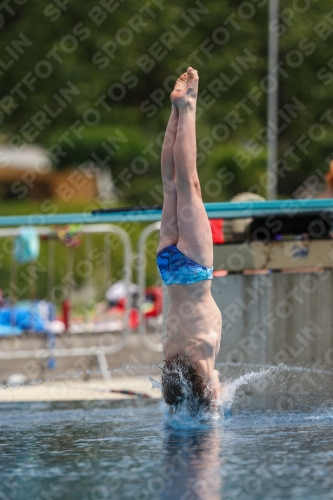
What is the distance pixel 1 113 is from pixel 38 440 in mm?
20813

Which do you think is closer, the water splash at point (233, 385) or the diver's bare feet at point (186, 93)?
the diver's bare feet at point (186, 93)

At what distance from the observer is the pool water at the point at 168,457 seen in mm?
3805

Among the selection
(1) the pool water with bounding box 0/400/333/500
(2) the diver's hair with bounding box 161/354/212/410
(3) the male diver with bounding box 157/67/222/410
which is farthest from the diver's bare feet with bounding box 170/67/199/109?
(1) the pool water with bounding box 0/400/333/500

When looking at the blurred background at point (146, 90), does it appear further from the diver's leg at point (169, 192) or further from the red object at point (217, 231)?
the diver's leg at point (169, 192)

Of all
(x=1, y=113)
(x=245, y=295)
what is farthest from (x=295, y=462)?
(x=1, y=113)

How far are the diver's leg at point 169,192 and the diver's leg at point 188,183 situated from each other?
7 cm

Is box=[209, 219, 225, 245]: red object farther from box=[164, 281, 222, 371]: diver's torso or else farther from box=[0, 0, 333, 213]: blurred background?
box=[0, 0, 333, 213]: blurred background

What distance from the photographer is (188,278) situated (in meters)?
5.91

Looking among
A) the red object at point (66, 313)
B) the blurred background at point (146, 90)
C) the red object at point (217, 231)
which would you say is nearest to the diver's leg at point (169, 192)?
the red object at point (217, 231)

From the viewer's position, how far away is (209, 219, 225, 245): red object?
25.3 feet

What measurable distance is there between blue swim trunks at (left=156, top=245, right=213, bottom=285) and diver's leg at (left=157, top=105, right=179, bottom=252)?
0.28 feet

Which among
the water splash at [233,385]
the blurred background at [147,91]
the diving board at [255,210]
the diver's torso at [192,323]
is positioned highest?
the blurred background at [147,91]

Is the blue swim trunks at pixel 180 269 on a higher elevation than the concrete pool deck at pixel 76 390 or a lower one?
higher

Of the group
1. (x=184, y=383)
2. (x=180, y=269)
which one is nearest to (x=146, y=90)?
(x=180, y=269)
